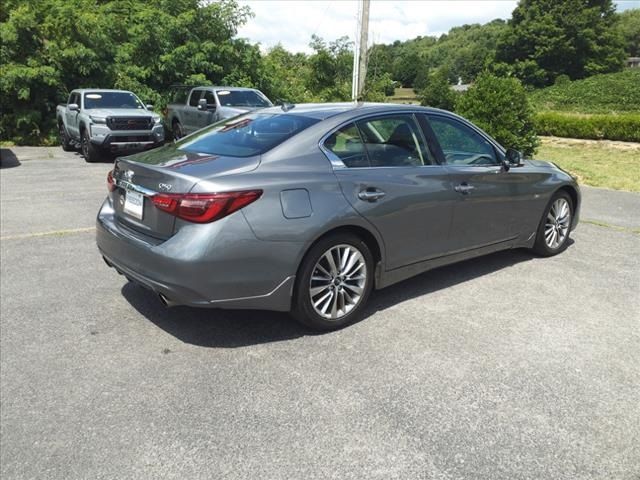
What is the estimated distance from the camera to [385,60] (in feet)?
86.4

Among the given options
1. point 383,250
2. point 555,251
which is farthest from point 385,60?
point 383,250

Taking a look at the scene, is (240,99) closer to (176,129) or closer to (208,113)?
(208,113)

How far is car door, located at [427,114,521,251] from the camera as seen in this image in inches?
178

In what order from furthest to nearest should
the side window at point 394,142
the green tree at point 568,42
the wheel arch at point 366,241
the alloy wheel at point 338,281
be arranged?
1. the green tree at point 568,42
2. the side window at point 394,142
3. the alloy wheel at point 338,281
4. the wheel arch at point 366,241

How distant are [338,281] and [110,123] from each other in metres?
11.0

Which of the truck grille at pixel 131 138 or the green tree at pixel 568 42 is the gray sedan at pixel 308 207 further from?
the green tree at pixel 568 42

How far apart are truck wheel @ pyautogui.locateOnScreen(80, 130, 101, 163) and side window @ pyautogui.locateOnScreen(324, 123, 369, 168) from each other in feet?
35.6

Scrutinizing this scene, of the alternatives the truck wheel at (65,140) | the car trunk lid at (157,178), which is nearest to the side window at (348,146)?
the car trunk lid at (157,178)

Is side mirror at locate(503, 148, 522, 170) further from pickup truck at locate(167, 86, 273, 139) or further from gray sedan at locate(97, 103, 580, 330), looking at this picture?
pickup truck at locate(167, 86, 273, 139)

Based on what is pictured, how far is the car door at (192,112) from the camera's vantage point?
1502 centimetres

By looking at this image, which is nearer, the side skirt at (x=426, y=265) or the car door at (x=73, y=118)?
the side skirt at (x=426, y=265)

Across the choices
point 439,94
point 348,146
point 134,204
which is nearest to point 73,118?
point 439,94

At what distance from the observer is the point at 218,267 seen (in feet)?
10.8

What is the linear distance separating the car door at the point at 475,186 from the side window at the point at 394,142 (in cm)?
23
